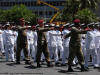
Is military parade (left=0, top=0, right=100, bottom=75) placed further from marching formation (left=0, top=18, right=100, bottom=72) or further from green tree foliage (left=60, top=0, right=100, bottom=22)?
green tree foliage (left=60, top=0, right=100, bottom=22)

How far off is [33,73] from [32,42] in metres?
5.38

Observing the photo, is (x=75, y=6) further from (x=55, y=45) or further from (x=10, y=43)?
(x=55, y=45)

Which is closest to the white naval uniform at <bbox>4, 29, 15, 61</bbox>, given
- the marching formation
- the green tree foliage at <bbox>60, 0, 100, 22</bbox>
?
the marching formation

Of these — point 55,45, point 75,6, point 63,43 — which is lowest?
point 55,45

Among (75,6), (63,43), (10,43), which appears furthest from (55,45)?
(75,6)

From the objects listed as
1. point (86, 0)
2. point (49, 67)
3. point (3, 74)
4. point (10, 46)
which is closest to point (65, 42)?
point (49, 67)

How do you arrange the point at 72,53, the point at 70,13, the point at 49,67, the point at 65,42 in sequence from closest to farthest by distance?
the point at 72,53 < the point at 49,67 < the point at 65,42 < the point at 70,13

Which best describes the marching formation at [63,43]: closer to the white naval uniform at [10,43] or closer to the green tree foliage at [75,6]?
the white naval uniform at [10,43]

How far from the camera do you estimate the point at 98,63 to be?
1249 centimetres

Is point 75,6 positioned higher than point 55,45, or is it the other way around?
point 75,6

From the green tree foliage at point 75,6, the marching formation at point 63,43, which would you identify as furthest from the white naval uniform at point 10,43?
the green tree foliage at point 75,6

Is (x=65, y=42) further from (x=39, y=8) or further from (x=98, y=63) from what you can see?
(x=39, y=8)

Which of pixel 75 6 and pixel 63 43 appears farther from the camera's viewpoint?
pixel 75 6

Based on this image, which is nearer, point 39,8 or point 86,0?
point 86,0
